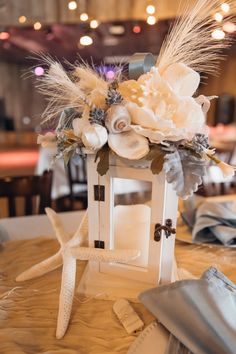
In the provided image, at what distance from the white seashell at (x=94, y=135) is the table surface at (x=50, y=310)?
30 centimetres

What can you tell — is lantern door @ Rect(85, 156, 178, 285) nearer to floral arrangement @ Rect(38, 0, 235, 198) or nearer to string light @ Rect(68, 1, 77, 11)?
floral arrangement @ Rect(38, 0, 235, 198)

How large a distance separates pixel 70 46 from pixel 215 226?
4.43 meters

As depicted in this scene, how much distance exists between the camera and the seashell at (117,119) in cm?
48

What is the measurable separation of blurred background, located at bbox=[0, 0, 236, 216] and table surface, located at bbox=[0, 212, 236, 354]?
11.7 inches

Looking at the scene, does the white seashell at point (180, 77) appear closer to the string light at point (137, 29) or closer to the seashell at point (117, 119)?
the seashell at point (117, 119)

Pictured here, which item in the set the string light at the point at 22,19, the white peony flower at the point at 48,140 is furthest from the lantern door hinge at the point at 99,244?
the string light at the point at 22,19

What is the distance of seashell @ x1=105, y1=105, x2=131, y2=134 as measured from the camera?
0.48 meters

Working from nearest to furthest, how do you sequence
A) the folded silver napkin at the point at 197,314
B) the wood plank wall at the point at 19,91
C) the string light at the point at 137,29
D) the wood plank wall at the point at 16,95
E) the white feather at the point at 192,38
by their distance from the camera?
the folded silver napkin at the point at 197,314 → the white feather at the point at 192,38 → the string light at the point at 137,29 → the wood plank wall at the point at 19,91 → the wood plank wall at the point at 16,95

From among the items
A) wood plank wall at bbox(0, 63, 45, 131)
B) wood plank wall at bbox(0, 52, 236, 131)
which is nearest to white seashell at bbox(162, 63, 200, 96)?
wood plank wall at bbox(0, 52, 236, 131)

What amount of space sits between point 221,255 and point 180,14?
1.76 ft

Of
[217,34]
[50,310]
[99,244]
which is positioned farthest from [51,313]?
[217,34]

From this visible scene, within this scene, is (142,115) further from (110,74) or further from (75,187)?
(75,187)

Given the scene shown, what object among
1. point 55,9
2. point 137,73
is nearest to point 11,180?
point 137,73

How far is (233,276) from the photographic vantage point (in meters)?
0.64
